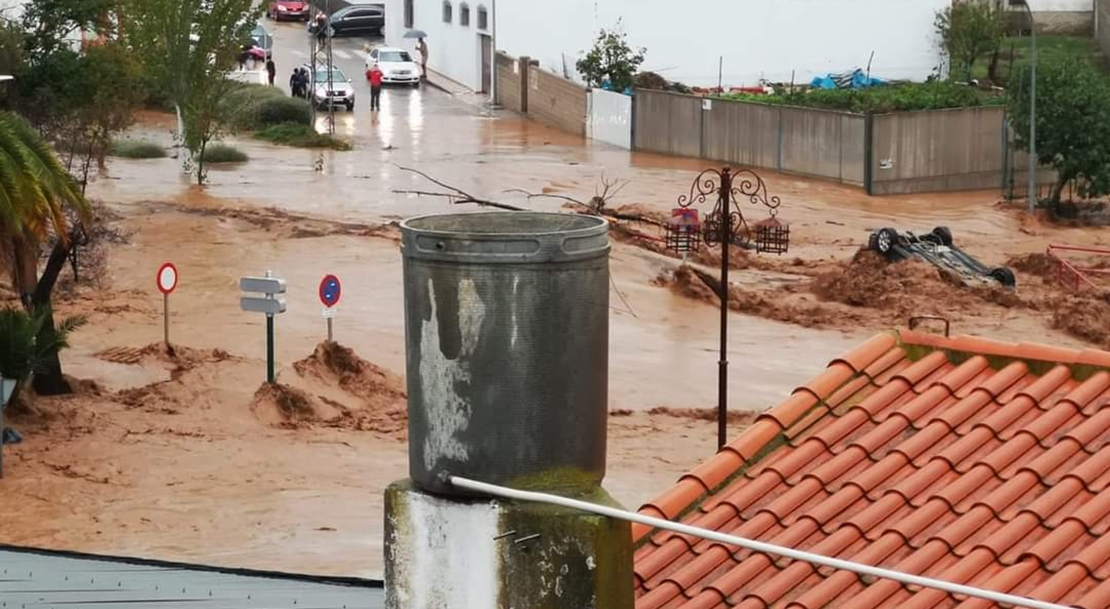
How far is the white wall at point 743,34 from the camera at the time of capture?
55469 mm

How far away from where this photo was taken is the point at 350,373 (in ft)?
79.3

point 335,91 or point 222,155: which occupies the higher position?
point 335,91

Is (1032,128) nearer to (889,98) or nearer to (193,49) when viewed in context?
(889,98)

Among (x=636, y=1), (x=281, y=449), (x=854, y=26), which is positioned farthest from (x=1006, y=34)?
(x=281, y=449)

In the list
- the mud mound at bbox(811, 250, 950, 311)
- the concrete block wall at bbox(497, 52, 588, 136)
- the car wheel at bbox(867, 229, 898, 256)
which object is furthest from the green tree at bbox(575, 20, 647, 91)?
the mud mound at bbox(811, 250, 950, 311)

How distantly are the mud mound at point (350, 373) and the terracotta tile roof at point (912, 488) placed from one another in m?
16.2

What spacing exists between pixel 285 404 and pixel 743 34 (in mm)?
35614

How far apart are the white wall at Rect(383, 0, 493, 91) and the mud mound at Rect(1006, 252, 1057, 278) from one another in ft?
90.0

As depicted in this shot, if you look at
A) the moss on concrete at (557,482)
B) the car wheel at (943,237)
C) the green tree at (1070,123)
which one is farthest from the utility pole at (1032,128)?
the moss on concrete at (557,482)

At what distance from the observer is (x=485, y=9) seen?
5881 centimetres

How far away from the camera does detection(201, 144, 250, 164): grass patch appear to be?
143 ft

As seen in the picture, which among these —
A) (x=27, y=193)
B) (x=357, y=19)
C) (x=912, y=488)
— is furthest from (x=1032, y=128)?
(x=357, y=19)

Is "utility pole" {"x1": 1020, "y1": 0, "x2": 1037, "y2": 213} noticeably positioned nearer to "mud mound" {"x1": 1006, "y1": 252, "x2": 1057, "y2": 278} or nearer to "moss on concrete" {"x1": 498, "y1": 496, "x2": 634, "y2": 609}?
"mud mound" {"x1": 1006, "y1": 252, "x2": 1057, "y2": 278}

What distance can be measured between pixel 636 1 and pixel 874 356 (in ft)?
158
